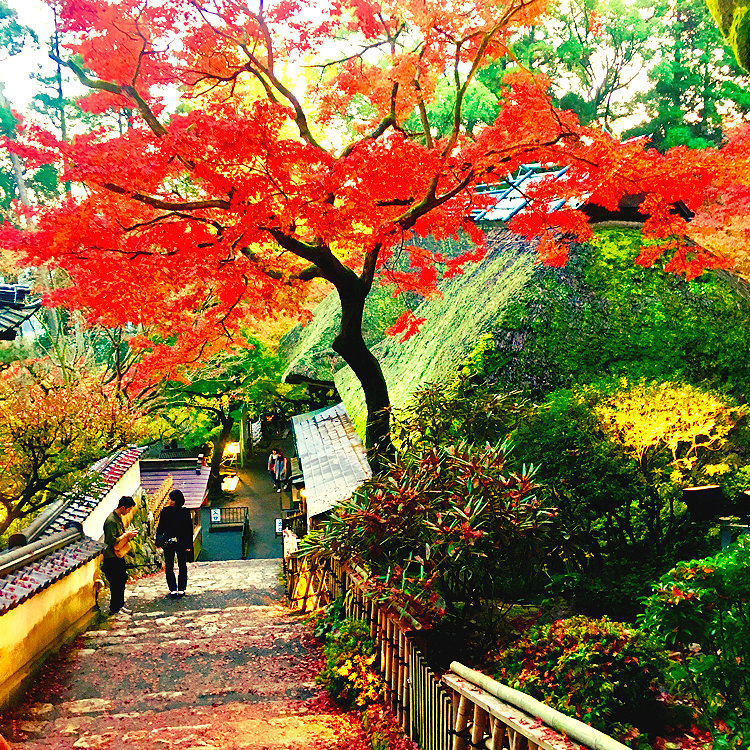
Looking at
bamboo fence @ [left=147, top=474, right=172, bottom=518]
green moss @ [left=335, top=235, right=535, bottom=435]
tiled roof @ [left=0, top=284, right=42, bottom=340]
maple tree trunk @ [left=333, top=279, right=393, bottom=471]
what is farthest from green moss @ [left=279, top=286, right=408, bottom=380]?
tiled roof @ [left=0, top=284, right=42, bottom=340]

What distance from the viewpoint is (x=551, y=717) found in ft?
10.4

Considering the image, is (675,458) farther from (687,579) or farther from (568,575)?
(687,579)

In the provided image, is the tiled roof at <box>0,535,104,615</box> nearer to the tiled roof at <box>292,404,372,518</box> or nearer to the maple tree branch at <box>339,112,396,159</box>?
the tiled roof at <box>292,404,372,518</box>

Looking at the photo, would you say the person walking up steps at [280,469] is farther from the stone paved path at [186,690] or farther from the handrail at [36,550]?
the stone paved path at [186,690]

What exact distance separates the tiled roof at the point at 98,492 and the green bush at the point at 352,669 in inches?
210

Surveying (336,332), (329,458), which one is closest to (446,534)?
(329,458)

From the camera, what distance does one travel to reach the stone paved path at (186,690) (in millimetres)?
5155

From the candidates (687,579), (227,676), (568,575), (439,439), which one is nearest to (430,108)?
(439,439)

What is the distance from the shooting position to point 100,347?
27.9m

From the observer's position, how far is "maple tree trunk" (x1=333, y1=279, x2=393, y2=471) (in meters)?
9.53

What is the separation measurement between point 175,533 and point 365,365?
3.87 meters

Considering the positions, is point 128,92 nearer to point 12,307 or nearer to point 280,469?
point 12,307

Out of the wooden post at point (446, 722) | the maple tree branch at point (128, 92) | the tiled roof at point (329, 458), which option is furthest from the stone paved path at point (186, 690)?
the maple tree branch at point (128, 92)

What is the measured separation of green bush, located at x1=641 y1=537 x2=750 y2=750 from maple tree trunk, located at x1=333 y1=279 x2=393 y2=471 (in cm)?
617
